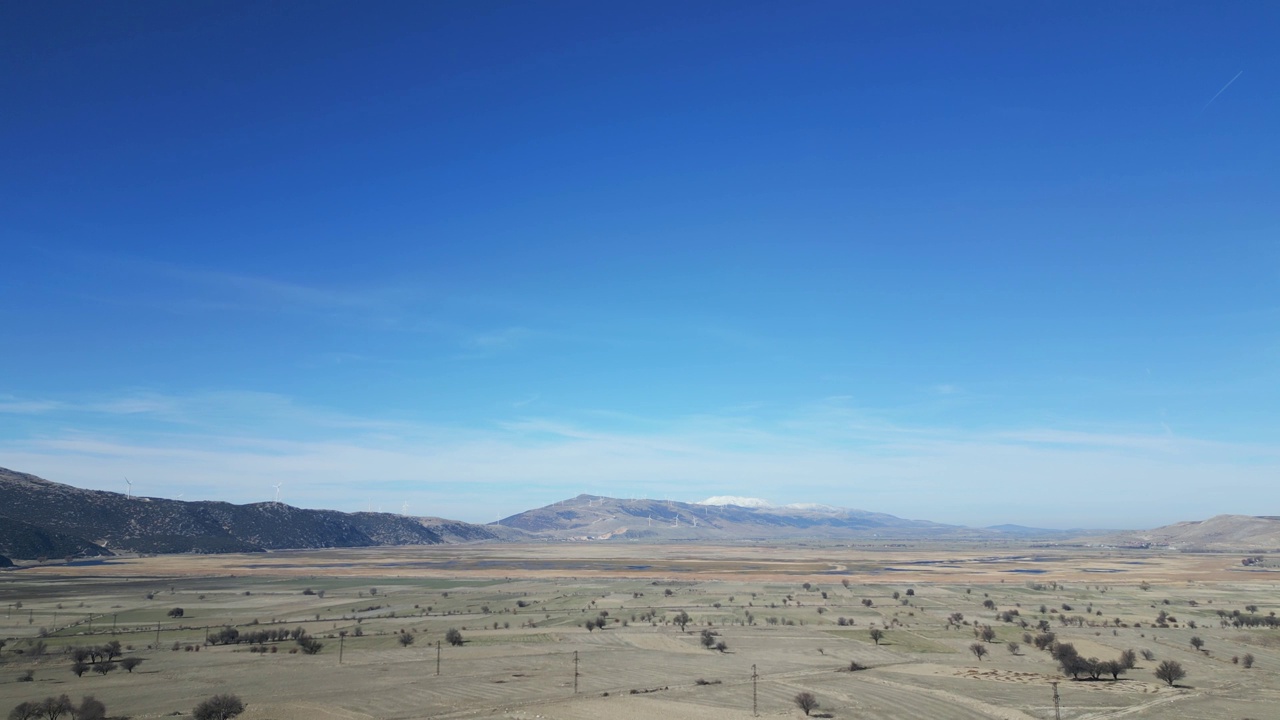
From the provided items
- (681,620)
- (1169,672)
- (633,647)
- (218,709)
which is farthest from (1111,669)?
(218,709)

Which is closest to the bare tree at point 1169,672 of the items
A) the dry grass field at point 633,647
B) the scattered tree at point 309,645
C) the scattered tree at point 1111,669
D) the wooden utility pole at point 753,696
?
the dry grass field at point 633,647

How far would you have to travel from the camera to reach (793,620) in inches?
2936

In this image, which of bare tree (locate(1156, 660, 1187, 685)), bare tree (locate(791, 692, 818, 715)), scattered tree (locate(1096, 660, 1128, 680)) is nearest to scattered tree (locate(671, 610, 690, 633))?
bare tree (locate(791, 692, 818, 715))

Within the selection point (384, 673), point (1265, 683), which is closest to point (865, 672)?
point (1265, 683)

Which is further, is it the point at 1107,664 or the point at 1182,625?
the point at 1182,625

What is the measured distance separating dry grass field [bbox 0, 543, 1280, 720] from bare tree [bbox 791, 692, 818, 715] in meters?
0.36

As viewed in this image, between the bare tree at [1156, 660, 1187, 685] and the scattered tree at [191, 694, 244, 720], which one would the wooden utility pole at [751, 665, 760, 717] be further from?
the scattered tree at [191, 694, 244, 720]

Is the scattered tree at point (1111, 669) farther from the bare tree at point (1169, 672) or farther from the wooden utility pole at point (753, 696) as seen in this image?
the wooden utility pole at point (753, 696)

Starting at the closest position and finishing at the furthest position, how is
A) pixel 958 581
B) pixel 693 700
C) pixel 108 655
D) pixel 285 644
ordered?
pixel 693 700
pixel 108 655
pixel 285 644
pixel 958 581

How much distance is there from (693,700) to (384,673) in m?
20.4

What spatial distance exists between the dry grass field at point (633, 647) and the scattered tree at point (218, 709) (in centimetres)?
98

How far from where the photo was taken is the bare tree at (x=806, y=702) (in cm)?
4009

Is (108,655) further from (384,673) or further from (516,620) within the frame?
(516,620)

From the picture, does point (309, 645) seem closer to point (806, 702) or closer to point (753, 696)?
point (753, 696)
